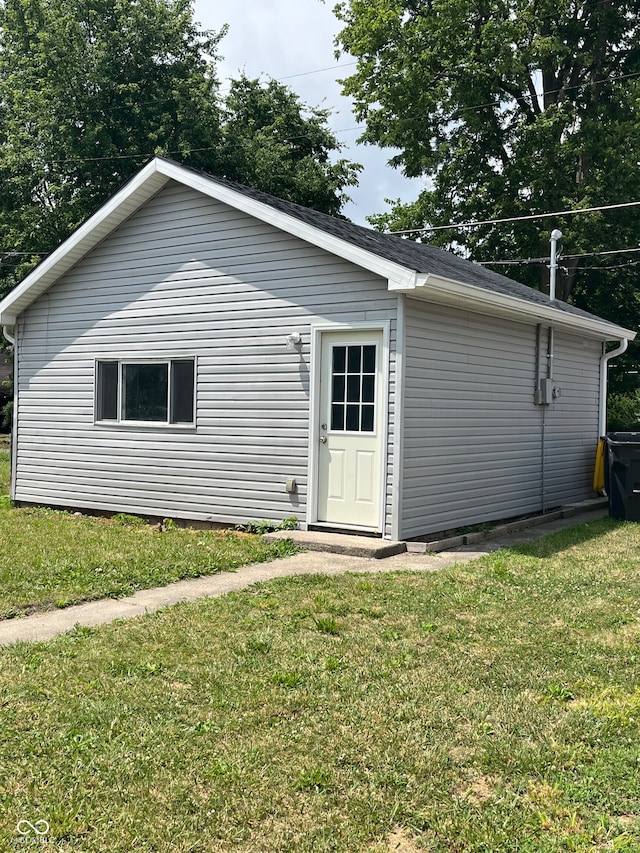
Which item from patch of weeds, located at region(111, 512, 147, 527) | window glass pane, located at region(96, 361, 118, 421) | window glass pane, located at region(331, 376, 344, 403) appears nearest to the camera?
window glass pane, located at region(331, 376, 344, 403)

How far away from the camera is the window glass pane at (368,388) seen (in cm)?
905

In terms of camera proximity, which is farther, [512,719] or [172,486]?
[172,486]

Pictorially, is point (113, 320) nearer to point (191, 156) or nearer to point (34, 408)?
point (34, 408)

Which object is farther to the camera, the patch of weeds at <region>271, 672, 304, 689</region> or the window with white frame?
the window with white frame

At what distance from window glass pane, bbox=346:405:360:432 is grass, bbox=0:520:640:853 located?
10.4 ft

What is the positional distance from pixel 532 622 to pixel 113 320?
765cm

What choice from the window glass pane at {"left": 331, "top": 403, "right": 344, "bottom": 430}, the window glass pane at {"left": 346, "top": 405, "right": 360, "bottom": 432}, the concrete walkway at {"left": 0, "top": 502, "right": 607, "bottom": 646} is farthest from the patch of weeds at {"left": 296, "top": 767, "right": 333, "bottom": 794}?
the window glass pane at {"left": 331, "top": 403, "right": 344, "bottom": 430}

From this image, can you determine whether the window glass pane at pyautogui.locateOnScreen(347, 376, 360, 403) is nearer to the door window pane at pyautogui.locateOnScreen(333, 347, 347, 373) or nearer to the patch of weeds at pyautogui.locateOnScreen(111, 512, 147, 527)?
the door window pane at pyautogui.locateOnScreen(333, 347, 347, 373)

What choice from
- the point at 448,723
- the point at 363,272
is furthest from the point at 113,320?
the point at 448,723

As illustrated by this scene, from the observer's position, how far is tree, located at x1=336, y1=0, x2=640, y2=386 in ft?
76.3

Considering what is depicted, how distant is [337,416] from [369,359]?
75 cm

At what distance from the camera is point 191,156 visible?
989 inches

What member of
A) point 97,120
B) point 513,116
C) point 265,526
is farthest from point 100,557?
point 513,116

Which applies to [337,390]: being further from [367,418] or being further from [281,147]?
[281,147]
